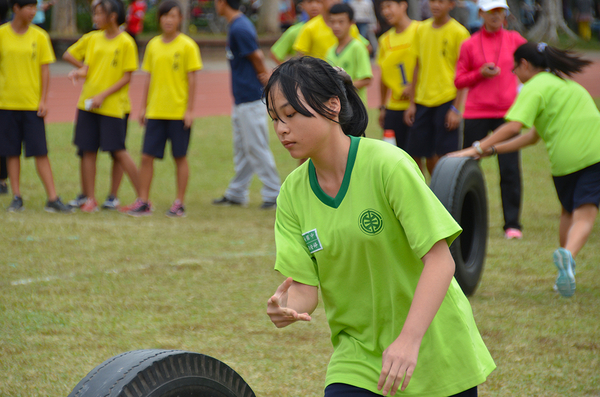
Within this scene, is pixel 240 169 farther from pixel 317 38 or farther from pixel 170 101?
pixel 317 38

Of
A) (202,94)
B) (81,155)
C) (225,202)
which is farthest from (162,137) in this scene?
(202,94)

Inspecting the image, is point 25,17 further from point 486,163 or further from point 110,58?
point 486,163

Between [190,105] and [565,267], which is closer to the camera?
[565,267]

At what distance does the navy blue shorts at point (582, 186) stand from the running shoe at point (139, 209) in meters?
4.17

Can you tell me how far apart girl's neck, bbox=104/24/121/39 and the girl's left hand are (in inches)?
255

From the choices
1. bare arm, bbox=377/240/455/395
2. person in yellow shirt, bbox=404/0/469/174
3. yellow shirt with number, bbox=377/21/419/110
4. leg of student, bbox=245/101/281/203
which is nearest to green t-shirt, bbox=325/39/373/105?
yellow shirt with number, bbox=377/21/419/110

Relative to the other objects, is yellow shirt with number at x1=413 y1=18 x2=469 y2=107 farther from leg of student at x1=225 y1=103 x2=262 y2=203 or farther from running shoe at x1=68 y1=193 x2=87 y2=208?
running shoe at x1=68 y1=193 x2=87 y2=208

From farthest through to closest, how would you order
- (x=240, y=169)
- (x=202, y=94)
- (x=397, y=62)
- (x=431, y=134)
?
(x=202, y=94) → (x=240, y=169) → (x=397, y=62) → (x=431, y=134)

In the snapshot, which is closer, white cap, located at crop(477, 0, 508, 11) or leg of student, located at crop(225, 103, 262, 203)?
white cap, located at crop(477, 0, 508, 11)

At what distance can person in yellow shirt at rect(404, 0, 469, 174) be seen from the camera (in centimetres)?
698

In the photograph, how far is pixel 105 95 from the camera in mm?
7480

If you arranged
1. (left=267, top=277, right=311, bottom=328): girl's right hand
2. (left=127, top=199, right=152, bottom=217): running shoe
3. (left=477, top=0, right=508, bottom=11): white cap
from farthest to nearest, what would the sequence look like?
(left=127, top=199, right=152, bottom=217): running shoe → (left=477, top=0, right=508, bottom=11): white cap → (left=267, top=277, right=311, bottom=328): girl's right hand

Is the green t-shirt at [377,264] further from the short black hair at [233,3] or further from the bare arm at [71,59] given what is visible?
the bare arm at [71,59]

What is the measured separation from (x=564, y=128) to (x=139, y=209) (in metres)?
4.32
